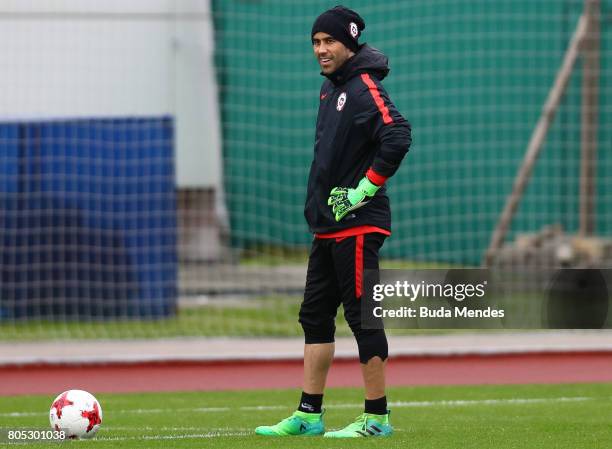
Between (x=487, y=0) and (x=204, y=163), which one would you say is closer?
(x=487, y=0)

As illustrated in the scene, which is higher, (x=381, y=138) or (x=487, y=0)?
(x=487, y=0)

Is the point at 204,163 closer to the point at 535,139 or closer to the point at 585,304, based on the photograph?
the point at 535,139

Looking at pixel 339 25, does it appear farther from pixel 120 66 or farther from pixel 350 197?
pixel 120 66

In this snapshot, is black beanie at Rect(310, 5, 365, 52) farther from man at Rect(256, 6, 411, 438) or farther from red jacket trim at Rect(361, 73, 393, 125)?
red jacket trim at Rect(361, 73, 393, 125)

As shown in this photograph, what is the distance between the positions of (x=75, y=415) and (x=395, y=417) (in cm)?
221

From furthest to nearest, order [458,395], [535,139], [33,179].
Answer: [535,139] < [33,179] < [458,395]

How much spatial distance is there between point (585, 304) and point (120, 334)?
7.62m

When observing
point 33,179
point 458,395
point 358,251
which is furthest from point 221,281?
point 358,251

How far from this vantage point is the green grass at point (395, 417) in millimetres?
6281

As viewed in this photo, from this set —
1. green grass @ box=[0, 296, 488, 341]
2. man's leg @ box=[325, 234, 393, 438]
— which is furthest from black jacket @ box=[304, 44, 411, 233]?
green grass @ box=[0, 296, 488, 341]

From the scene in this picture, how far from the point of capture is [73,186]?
14102 mm

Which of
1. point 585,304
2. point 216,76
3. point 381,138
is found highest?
point 216,76

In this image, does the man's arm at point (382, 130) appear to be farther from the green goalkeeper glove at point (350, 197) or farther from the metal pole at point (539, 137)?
the metal pole at point (539, 137)

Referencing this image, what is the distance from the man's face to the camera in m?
6.53
